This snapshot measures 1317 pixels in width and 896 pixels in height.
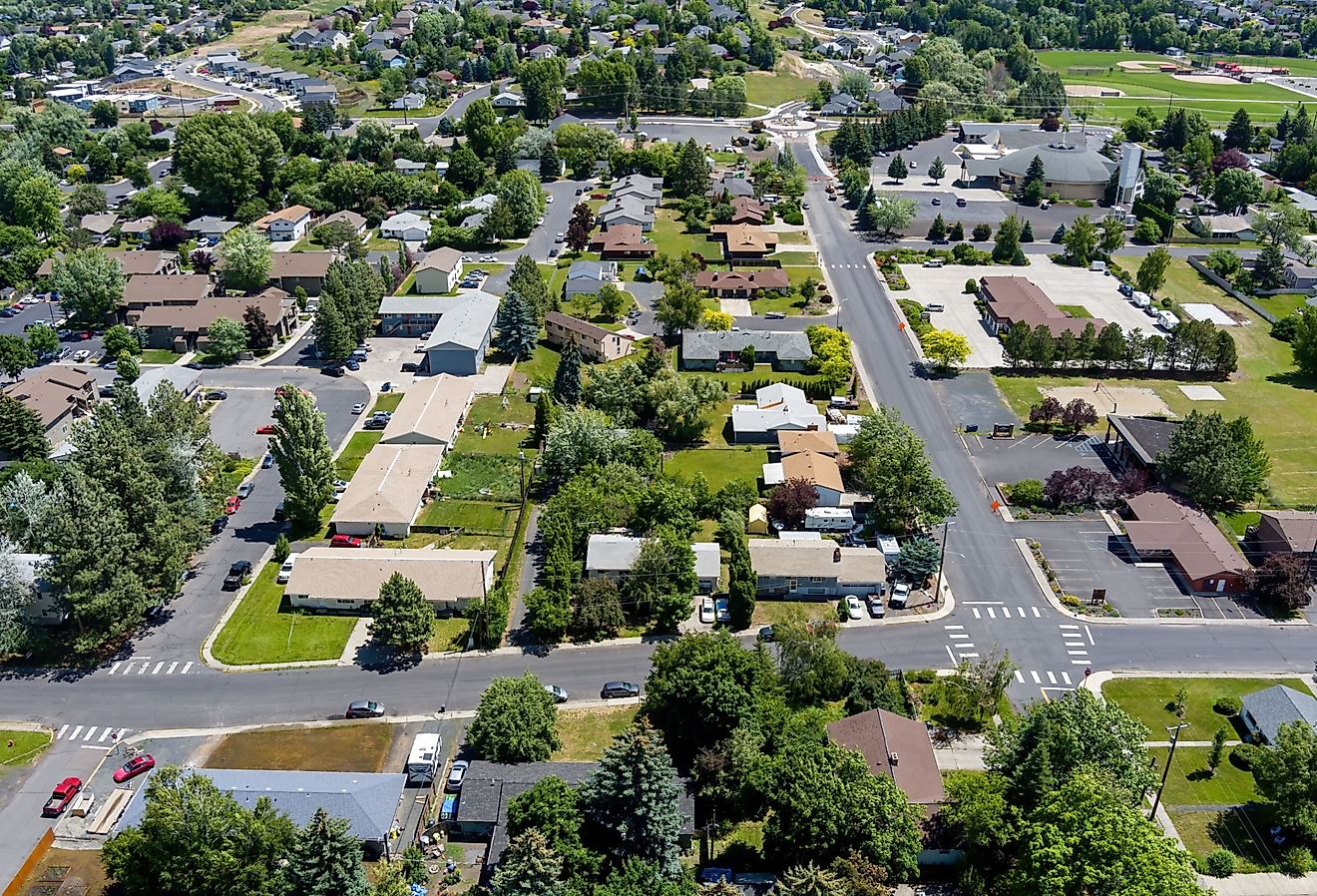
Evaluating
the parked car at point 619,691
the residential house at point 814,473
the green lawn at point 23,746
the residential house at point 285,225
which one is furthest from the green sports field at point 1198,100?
the green lawn at point 23,746

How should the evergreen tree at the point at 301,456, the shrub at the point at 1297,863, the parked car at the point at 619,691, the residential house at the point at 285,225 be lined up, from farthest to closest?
1. the residential house at the point at 285,225
2. the evergreen tree at the point at 301,456
3. the parked car at the point at 619,691
4. the shrub at the point at 1297,863

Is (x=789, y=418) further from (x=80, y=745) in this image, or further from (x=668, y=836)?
(x=80, y=745)

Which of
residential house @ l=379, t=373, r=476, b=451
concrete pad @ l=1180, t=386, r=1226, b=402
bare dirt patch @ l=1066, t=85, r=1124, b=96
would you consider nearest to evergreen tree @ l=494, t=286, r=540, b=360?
residential house @ l=379, t=373, r=476, b=451

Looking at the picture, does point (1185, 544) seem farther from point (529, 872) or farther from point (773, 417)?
point (529, 872)

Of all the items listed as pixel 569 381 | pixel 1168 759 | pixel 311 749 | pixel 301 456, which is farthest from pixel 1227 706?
pixel 301 456

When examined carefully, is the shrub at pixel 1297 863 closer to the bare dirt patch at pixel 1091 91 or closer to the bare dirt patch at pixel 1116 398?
the bare dirt patch at pixel 1116 398

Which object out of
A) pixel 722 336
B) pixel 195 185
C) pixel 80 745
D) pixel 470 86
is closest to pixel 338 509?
pixel 80 745
